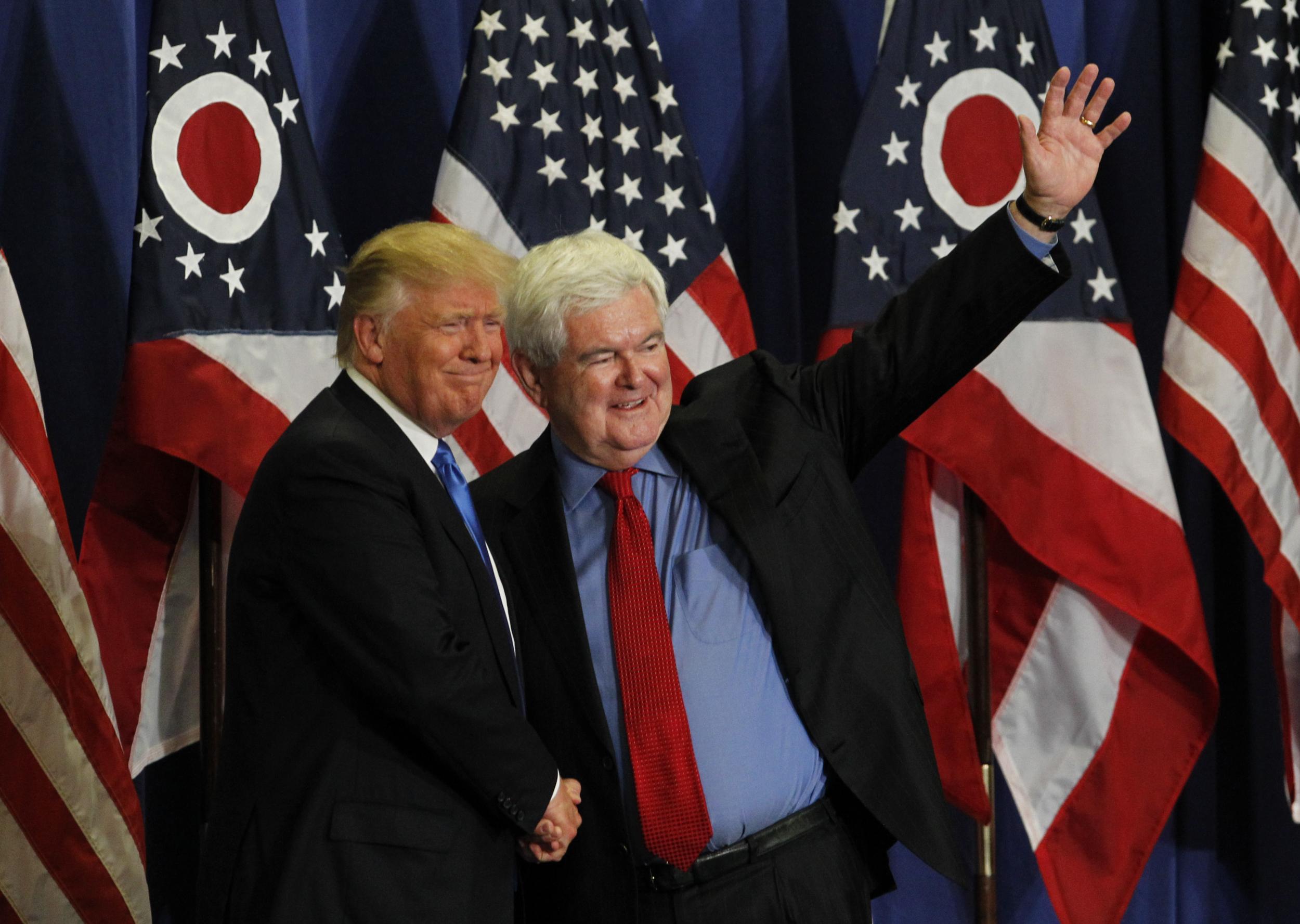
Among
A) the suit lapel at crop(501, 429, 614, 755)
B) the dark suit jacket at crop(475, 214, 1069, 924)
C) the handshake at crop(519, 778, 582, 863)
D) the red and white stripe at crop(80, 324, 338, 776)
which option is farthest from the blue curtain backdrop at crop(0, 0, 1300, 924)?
the handshake at crop(519, 778, 582, 863)

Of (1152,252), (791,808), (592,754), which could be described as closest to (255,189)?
(592,754)

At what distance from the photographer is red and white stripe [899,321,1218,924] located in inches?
125

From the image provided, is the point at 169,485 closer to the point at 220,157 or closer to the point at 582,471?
the point at 220,157

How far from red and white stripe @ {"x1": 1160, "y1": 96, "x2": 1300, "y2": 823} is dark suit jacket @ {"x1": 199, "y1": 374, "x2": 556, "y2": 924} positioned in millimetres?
2112

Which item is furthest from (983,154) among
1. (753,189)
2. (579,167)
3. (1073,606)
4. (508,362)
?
(508,362)

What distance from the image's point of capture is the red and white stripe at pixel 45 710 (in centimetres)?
253

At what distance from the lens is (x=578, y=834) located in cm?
195

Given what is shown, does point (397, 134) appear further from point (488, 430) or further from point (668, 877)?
point (668, 877)

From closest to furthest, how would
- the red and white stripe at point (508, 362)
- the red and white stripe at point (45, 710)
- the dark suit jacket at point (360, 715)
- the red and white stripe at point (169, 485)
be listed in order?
the dark suit jacket at point (360, 715) → the red and white stripe at point (45, 710) → the red and white stripe at point (169, 485) → the red and white stripe at point (508, 362)

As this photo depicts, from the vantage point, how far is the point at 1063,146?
1.99m

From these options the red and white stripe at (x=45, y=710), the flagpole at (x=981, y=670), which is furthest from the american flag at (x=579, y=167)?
the red and white stripe at (x=45, y=710)

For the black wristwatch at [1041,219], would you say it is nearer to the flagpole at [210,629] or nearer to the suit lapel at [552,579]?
the suit lapel at [552,579]

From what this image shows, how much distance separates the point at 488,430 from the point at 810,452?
1112mm

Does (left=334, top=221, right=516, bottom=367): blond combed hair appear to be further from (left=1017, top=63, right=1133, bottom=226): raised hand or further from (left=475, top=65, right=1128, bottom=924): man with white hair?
(left=1017, top=63, right=1133, bottom=226): raised hand
